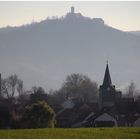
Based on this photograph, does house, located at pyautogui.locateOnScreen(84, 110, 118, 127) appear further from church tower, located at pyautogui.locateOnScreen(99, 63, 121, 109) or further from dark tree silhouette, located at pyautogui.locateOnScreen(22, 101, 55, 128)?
church tower, located at pyautogui.locateOnScreen(99, 63, 121, 109)

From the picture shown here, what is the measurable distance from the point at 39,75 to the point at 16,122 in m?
34.5

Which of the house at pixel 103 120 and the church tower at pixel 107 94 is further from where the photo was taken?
the church tower at pixel 107 94

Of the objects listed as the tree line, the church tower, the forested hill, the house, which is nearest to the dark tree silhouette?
the tree line

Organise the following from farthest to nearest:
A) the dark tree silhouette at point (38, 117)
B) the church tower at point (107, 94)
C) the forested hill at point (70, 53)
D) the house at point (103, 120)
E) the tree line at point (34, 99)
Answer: the forested hill at point (70, 53) → the church tower at point (107, 94) → the house at point (103, 120) → the tree line at point (34, 99) → the dark tree silhouette at point (38, 117)

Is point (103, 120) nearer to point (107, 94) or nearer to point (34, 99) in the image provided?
point (34, 99)

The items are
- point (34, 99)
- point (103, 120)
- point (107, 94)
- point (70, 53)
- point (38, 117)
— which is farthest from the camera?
point (70, 53)

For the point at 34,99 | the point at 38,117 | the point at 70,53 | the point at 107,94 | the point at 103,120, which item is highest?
the point at 70,53

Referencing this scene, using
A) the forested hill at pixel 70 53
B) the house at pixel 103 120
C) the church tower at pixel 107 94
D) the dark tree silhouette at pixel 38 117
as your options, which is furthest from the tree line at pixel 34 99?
the forested hill at pixel 70 53

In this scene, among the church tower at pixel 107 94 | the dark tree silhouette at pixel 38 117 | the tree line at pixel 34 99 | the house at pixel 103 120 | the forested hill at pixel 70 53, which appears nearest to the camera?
the dark tree silhouette at pixel 38 117

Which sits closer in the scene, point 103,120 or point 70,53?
point 103,120

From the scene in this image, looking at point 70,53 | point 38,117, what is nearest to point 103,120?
point 38,117

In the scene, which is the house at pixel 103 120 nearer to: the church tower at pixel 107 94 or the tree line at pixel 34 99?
the tree line at pixel 34 99

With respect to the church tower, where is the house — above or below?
below

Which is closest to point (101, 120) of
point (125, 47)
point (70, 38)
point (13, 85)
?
point (13, 85)
